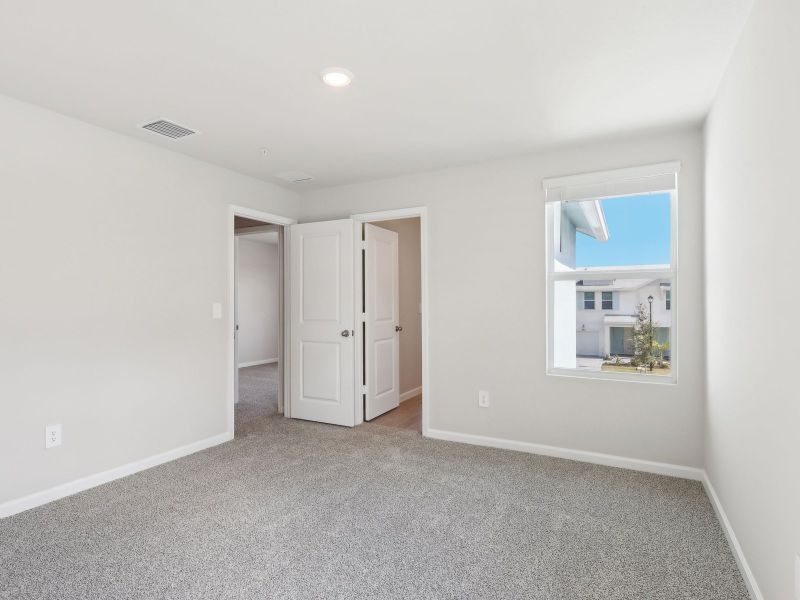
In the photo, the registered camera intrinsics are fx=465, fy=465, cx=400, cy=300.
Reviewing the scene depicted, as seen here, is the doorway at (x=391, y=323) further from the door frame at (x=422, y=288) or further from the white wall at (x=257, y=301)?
the white wall at (x=257, y=301)

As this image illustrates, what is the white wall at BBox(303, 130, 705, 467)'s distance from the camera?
313 centimetres

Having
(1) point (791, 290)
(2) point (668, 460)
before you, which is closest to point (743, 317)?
(1) point (791, 290)

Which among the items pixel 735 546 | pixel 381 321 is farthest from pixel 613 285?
pixel 381 321

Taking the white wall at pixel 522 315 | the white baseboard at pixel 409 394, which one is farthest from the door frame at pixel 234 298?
the white baseboard at pixel 409 394

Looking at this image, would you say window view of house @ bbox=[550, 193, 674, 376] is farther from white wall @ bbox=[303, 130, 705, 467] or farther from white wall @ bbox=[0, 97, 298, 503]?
white wall @ bbox=[0, 97, 298, 503]

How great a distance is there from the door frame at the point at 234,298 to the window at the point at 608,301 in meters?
2.96

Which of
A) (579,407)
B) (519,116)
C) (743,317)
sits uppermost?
(519,116)

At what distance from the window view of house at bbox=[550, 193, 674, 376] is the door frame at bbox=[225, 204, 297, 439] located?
261 cm

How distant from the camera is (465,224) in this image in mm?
3900

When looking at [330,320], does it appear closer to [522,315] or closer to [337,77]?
[522,315]

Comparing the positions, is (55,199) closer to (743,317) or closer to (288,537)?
(288,537)

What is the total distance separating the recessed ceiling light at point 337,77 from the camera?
7.60 feet

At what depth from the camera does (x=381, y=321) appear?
189 inches

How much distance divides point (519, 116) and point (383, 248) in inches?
87.7
